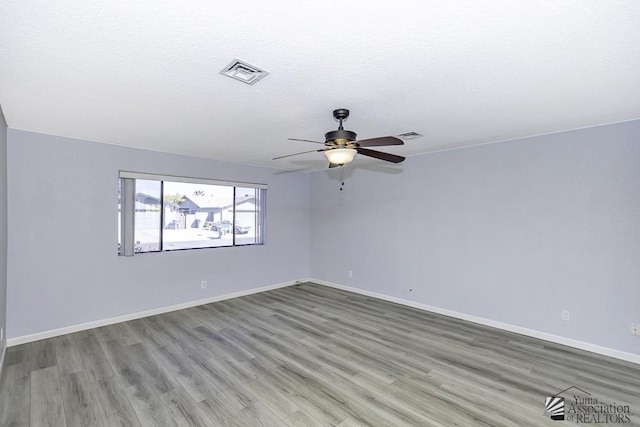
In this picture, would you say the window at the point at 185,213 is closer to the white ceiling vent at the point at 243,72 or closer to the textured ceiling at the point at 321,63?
the textured ceiling at the point at 321,63

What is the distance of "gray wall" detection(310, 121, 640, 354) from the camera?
310cm

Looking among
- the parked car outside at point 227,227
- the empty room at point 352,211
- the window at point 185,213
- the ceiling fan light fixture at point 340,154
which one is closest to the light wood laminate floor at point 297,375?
the empty room at point 352,211

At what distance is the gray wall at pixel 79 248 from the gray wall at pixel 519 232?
119 inches

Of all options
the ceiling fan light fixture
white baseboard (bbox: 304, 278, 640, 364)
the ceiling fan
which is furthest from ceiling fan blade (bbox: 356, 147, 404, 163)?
white baseboard (bbox: 304, 278, 640, 364)

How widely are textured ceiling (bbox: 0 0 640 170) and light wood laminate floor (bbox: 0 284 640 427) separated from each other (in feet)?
8.06

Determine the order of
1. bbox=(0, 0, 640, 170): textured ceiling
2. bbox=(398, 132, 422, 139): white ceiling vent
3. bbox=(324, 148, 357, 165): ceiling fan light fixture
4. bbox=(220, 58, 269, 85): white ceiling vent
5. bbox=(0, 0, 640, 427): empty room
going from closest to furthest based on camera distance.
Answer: bbox=(0, 0, 640, 170): textured ceiling → bbox=(0, 0, 640, 427): empty room → bbox=(220, 58, 269, 85): white ceiling vent → bbox=(324, 148, 357, 165): ceiling fan light fixture → bbox=(398, 132, 422, 139): white ceiling vent

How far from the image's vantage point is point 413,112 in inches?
109

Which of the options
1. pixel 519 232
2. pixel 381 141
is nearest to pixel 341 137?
pixel 381 141

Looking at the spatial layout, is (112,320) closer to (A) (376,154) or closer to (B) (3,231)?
(B) (3,231)

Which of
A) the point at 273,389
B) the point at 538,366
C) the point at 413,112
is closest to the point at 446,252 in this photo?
the point at 538,366

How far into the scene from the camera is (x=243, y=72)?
78.8 inches

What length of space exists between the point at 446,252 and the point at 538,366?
5.88 feet

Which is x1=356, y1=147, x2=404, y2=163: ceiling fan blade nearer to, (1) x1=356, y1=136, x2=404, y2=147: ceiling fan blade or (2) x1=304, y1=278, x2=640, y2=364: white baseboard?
(1) x1=356, y1=136, x2=404, y2=147: ceiling fan blade

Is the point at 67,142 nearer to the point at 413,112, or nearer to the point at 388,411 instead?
the point at 413,112
